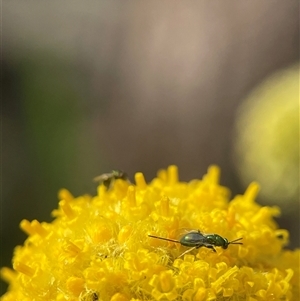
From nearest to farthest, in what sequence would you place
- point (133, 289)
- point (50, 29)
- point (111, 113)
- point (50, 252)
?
point (133, 289), point (50, 252), point (111, 113), point (50, 29)

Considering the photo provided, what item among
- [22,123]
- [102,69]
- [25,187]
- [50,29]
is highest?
[50,29]

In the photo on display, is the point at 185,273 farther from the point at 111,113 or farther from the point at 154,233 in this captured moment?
the point at 111,113

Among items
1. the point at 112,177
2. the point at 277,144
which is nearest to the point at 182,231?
the point at 112,177

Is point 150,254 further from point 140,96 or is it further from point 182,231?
point 140,96

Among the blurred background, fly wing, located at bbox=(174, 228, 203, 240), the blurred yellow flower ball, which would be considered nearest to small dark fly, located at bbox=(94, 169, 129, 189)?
fly wing, located at bbox=(174, 228, 203, 240)

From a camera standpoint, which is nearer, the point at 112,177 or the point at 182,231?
the point at 182,231

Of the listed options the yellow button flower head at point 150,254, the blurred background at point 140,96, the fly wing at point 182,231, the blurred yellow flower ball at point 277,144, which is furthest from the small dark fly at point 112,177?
the blurred background at point 140,96

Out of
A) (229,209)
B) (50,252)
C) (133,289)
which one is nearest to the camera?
(133,289)

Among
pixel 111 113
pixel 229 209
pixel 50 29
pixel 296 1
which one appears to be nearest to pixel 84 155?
pixel 111 113

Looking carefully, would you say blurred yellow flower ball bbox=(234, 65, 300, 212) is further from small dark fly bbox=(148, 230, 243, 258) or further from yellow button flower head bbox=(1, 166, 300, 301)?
small dark fly bbox=(148, 230, 243, 258)
